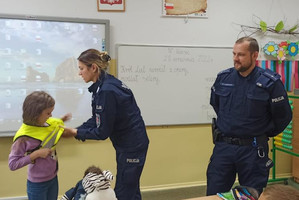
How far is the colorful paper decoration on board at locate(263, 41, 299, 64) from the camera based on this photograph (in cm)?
348

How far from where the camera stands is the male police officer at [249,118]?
205cm

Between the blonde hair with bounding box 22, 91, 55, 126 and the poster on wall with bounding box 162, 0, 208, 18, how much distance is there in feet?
6.37

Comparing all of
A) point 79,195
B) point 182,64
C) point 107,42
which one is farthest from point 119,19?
point 79,195

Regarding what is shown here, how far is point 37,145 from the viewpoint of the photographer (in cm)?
174

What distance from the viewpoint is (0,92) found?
9.16ft

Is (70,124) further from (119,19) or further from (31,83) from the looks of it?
(119,19)

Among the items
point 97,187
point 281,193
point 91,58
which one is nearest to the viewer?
point 281,193

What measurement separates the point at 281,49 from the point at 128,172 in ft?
8.63

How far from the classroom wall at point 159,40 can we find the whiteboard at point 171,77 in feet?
0.30

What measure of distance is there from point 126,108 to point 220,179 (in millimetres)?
934

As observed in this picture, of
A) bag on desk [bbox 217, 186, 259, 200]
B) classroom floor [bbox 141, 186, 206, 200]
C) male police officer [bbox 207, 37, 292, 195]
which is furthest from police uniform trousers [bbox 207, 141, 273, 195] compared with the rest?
classroom floor [bbox 141, 186, 206, 200]

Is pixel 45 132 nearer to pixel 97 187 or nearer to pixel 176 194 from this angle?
pixel 97 187

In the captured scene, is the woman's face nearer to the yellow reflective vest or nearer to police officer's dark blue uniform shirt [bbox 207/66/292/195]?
the yellow reflective vest

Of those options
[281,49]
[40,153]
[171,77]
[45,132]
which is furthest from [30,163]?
[281,49]
